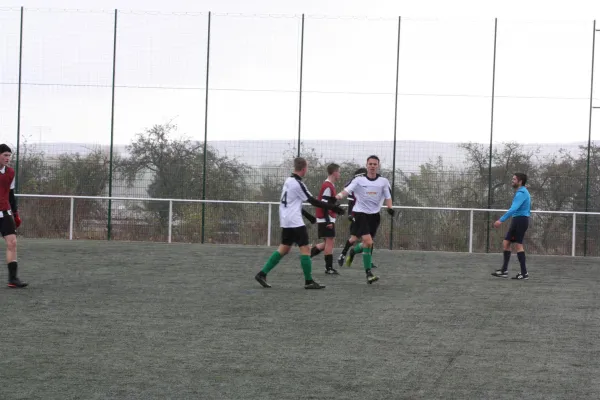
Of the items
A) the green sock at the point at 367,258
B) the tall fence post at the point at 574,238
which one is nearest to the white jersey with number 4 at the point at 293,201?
the green sock at the point at 367,258

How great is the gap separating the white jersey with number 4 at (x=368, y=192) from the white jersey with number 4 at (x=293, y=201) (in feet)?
5.86

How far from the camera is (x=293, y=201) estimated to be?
11719mm

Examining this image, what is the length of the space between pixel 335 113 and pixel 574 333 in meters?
16.0

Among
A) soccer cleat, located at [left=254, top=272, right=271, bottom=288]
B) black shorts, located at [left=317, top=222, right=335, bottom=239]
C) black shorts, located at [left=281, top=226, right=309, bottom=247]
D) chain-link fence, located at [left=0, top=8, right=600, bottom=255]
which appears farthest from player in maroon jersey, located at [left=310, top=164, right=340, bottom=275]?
chain-link fence, located at [left=0, top=8, right=600, bottom=255]

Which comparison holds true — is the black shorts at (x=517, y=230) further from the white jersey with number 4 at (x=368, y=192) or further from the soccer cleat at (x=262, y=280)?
the soccer cleat at (x=262, y=280)

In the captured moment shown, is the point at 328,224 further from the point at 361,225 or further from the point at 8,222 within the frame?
the point at 8,222

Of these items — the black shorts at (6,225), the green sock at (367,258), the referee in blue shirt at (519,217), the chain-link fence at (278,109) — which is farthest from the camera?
the chain-link fence at (278,109)

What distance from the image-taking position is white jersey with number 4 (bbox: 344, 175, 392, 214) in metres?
13.5

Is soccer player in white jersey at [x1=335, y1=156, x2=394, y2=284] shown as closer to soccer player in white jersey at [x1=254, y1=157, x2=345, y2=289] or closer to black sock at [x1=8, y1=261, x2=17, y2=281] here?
soccer player in white jersey at [x1=254, y1=157, x2=345, y2=289]

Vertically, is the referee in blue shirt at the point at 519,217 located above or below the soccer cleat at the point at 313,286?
above

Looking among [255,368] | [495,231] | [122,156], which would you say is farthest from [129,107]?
[255,368]

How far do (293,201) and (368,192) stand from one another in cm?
206

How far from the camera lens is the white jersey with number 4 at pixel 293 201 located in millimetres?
11633

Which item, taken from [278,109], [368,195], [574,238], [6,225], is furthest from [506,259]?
[278,109]
